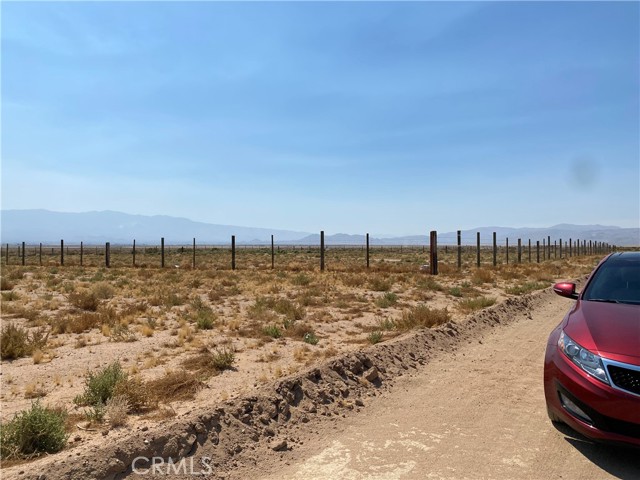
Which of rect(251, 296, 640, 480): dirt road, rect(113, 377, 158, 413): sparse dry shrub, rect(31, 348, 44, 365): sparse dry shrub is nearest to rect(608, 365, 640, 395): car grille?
rect(251, 296, 640, 480): dirt road

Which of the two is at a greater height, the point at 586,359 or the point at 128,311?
the point at 586,359

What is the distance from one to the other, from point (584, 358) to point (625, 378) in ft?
1.19

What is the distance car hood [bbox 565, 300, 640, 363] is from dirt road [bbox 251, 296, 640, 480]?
1031 mm

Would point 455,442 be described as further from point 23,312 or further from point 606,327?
point 23,312

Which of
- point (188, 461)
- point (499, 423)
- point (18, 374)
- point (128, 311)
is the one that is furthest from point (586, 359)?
point (128, 311)

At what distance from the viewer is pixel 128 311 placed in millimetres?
12477

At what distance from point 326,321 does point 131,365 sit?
5.29 metres

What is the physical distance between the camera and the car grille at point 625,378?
11.5 feet

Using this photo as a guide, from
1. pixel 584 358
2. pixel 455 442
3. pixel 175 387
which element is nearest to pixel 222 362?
pixel 175 387

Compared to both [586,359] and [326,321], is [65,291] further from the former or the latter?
[586,359]

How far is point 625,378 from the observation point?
3.55 meters

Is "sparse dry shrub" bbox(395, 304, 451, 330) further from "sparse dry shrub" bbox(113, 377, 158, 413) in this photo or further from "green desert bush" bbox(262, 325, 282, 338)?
"sparse dry shrub" bbox(113, 377, 158, 413)
